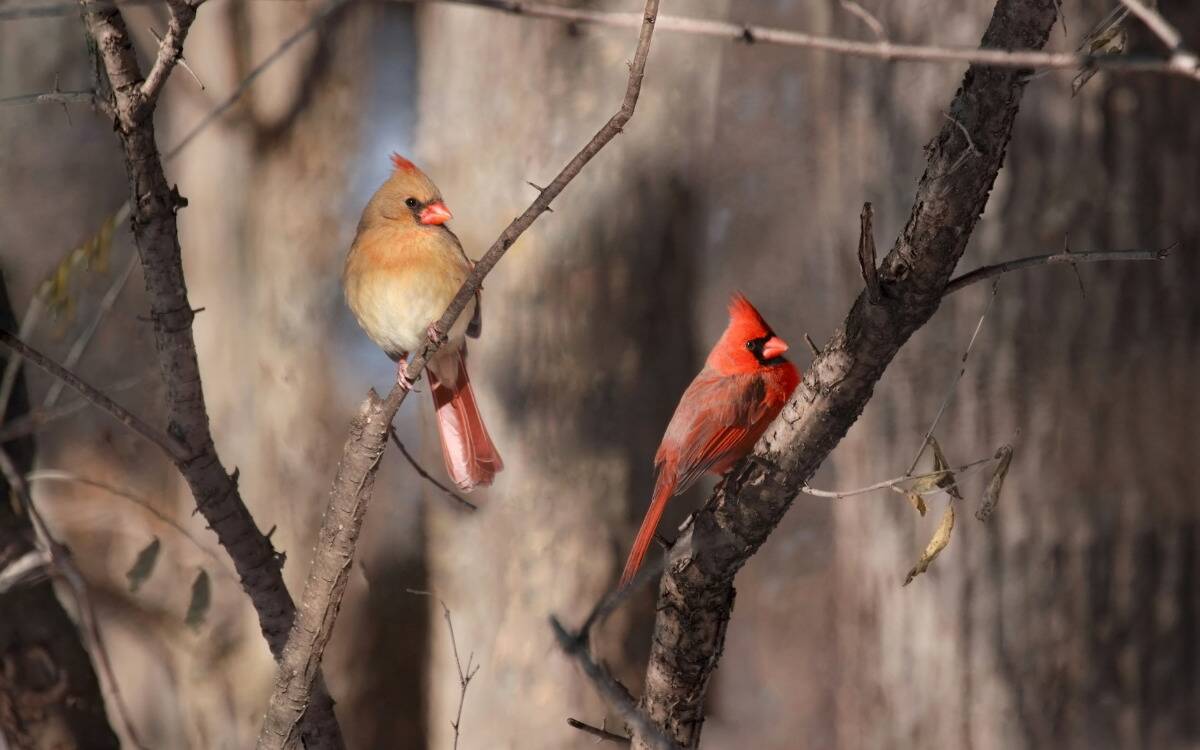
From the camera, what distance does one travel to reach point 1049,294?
2086 mm

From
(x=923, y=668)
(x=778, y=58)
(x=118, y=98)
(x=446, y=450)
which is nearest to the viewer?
(x=118, y=98)

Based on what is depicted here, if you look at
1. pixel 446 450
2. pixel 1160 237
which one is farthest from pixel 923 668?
pixel 446 450

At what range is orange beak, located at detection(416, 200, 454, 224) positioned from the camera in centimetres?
154

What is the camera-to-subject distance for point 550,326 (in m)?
2.37

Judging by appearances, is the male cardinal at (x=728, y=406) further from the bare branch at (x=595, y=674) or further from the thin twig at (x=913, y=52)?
the thin twig at (x=913, y=52)

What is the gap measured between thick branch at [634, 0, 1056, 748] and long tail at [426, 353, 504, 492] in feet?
1.09

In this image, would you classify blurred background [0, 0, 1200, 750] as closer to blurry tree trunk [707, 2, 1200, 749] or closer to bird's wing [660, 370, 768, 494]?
blurry tree trunk [707, 2, 1200, 749]

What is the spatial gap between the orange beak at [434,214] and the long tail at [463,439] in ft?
0.69

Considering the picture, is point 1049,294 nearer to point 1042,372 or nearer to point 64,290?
point 1042,372

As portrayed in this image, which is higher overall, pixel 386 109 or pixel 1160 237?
pixel 386 109

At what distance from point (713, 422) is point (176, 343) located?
694mm

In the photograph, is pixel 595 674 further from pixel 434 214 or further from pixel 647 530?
pixel 434 214

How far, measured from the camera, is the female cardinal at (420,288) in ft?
5.15

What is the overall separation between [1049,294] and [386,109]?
1.46 meters
